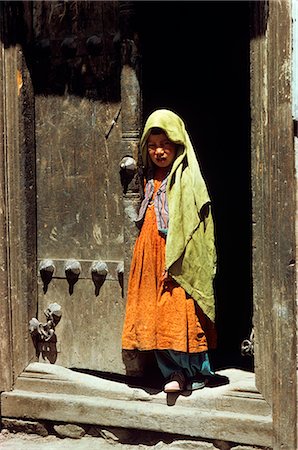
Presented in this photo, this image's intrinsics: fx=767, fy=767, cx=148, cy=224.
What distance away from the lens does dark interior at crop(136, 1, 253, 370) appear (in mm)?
5539

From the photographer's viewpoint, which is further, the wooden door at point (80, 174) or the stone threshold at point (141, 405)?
the wooden door at point (80, 174)

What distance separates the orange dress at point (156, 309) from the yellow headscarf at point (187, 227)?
2.9 inches

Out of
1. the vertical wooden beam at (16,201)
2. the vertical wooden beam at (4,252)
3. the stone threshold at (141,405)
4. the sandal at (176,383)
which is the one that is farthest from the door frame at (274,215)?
the vertical wooden beam at (4,252)

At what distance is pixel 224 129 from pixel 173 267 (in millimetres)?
2089

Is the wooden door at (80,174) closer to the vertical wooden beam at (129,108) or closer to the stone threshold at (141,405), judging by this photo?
the vertical wooden beam at (129,108)

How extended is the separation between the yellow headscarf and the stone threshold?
47 centimetres

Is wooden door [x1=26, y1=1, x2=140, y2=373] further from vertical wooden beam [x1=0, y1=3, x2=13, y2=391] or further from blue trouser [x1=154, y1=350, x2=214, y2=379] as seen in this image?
blue trouser [x1=154, y1=350, x2=214, y2=379]

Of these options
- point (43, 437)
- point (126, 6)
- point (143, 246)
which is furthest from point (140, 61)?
point (43, 437)

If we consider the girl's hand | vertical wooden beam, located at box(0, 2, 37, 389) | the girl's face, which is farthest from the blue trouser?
the girl's face

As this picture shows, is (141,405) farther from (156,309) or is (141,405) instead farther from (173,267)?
(173,267)

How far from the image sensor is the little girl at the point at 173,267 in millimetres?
4043

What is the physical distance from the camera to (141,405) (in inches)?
167

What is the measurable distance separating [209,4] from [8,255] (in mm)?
2185

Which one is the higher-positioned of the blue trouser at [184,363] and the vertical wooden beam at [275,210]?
the vertical wooden beam at [275,210]
